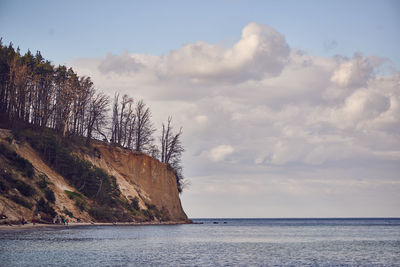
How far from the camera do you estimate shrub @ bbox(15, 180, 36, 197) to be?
5769 centimetres

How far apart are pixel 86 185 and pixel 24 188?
1787 centimetres

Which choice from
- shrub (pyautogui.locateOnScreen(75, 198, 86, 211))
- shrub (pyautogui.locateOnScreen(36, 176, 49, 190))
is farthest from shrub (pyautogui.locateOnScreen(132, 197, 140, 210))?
shrub (pyautogui.locateOnScreen(36, 176, 49, 190))

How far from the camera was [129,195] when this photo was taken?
8325 centimetres

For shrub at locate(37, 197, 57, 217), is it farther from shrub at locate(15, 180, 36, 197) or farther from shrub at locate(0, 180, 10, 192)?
shrub at locate(0, 180, 10, 192)

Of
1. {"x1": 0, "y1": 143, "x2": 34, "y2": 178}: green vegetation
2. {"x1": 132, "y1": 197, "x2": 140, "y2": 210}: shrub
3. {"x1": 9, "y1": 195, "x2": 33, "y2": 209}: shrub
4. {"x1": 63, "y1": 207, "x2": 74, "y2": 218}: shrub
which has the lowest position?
{"x1": 63, "y1": 207, "x2": 74, "y2": 218}: shrub

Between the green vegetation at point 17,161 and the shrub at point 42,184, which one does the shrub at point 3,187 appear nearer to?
the green vegetation at point 17,161

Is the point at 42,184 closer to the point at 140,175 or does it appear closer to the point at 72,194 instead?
the point at 72,194

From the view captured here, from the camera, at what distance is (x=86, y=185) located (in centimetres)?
7556

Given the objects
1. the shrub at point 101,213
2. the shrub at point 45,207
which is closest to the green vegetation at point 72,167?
the shrub at point 101,213

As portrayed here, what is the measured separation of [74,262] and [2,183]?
28.8m

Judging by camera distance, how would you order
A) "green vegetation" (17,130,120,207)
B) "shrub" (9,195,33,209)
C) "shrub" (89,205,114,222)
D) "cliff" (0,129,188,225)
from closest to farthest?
"shrub" (9,195,33,209), "cliff" (0,129,188,225), "shrub" (89,205,114,222), "green vegetation" (17,130,120,207)

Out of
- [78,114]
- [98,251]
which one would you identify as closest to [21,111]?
[78,114]

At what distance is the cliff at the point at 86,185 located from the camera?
58.5 meters

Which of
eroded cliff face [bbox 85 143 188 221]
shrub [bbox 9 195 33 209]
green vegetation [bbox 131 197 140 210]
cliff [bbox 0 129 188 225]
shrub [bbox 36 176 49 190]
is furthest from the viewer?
eroded cliff face [bbox 85 143 188 221]
